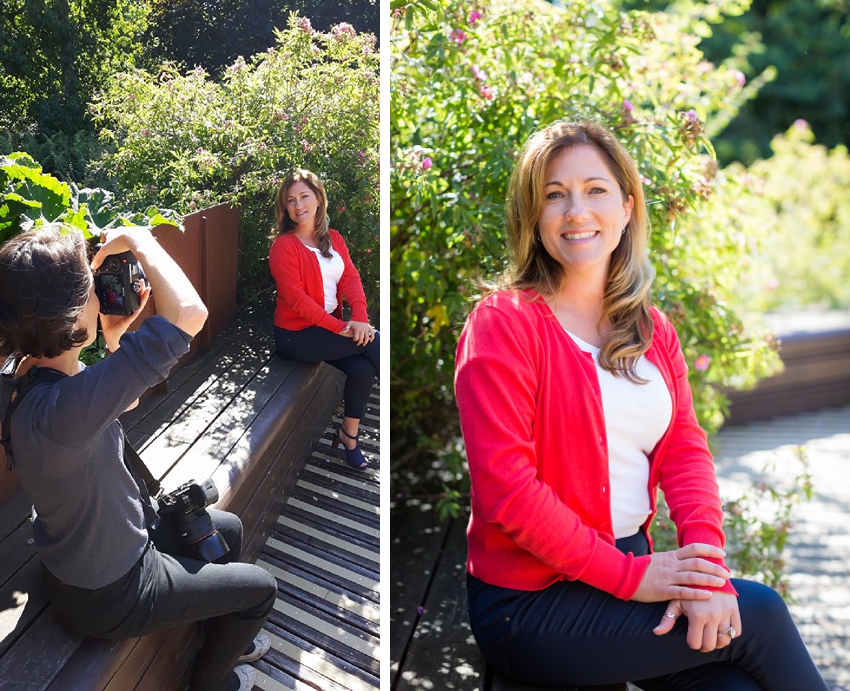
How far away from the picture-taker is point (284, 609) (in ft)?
4.59

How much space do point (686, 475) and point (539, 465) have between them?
0.32 m

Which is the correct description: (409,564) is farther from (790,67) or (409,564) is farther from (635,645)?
(790,67)

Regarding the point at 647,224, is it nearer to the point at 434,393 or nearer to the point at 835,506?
the point at 434,393

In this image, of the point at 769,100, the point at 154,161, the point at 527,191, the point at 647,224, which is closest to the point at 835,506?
the point at 647,224

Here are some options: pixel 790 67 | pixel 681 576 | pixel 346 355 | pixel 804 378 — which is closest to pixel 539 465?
pixel 681 576

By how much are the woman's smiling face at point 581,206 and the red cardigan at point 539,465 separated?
0.13 meters

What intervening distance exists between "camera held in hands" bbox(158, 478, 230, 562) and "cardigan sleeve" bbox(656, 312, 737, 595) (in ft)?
2.85

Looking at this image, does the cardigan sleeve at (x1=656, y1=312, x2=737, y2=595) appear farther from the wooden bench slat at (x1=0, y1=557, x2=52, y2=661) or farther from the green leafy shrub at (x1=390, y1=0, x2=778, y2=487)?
the wooden bench slat at (x1=0, y1=557, x2=52, y2=661)

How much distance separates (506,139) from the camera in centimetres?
227

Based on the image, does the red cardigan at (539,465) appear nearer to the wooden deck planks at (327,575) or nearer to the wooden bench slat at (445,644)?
the wooden deck planks at (327,575)

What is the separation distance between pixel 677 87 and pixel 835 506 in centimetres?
255

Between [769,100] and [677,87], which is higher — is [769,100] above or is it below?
above

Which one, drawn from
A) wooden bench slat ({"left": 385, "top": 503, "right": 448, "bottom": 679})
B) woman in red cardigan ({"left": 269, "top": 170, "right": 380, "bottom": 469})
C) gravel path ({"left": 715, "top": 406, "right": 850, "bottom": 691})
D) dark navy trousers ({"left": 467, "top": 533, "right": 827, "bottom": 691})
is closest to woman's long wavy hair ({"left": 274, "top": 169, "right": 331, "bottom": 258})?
woman in red cardigan ({"left": 269, "top": 170, "right": 380, "bottom": 469})

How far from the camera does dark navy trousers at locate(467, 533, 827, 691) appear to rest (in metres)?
1.46
